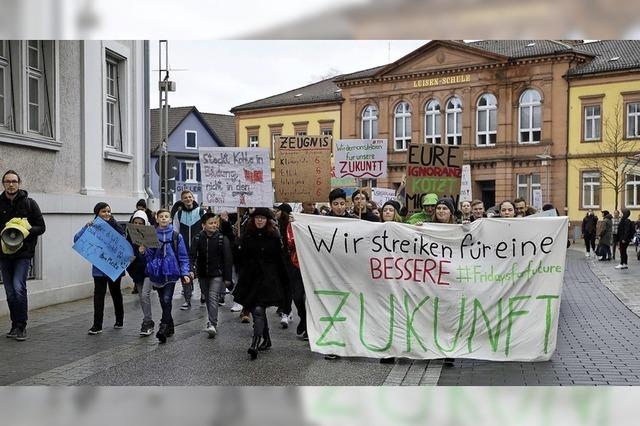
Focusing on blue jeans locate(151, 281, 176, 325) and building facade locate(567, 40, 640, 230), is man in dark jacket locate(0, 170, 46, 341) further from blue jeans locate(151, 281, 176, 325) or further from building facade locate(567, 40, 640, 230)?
building facade locate(567, 40, 640, 230)

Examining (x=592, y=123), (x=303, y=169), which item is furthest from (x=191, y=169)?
(x=303, y=169)

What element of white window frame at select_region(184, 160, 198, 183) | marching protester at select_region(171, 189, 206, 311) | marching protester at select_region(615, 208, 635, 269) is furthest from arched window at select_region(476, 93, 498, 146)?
marching protester at select_region(171, 189, 206, 311)

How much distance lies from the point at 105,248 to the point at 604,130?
4029 centimetres

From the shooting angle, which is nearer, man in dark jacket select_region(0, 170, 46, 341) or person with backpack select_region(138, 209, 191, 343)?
man in dark jacket select_region(0, 170, 46, 341)

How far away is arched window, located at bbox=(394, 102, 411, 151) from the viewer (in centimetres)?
5534

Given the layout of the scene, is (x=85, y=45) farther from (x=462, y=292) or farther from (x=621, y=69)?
(x=621, y=69)

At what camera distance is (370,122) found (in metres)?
57.1

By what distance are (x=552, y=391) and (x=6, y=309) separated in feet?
26.1

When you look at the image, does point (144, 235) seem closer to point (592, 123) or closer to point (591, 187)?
point (591, 187)

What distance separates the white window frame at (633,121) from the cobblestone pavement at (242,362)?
36.2 metres

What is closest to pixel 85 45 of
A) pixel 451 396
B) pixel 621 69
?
pixel 451 396

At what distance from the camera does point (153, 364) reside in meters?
8.16

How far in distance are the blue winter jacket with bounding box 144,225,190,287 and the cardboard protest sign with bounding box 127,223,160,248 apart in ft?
0.46

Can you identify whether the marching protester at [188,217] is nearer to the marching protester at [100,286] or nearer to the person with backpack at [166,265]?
the marching protester at [100,286]
